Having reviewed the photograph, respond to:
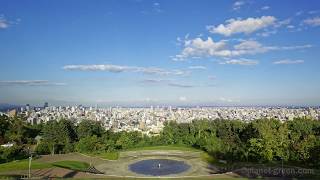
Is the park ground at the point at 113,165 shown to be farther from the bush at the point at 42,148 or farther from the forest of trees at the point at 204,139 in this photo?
the bush at the point at 42,148

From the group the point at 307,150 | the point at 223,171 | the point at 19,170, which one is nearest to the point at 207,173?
the point at 223,171

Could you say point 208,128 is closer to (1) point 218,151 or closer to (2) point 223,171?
(1) point 218,151

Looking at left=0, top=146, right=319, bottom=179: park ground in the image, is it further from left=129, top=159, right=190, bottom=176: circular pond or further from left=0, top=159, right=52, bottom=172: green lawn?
left=129, top=159, right=190, bottom=176: circular pond

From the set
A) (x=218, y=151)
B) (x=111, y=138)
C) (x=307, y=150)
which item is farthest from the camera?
(x=111, y=138)

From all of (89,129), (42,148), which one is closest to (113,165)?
(42,148)

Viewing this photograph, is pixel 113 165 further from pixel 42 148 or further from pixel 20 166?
pixel 42 148

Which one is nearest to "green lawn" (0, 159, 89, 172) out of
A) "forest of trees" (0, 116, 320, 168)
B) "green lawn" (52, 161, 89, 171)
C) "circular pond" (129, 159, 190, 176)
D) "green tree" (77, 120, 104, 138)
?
"green lawn" (52, 161, 89, 171)
